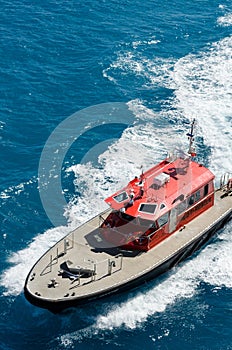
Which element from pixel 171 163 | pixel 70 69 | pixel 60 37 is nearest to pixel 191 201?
pixel 171 163

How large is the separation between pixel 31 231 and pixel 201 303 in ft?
49.6

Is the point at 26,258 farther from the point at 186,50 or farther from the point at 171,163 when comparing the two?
the point at 186,50

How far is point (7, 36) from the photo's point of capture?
74875 millimetres

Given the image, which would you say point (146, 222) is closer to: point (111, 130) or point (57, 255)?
point (57, 255)

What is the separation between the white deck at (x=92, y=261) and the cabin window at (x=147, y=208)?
295cm

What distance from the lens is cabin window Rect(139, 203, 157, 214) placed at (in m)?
45.4

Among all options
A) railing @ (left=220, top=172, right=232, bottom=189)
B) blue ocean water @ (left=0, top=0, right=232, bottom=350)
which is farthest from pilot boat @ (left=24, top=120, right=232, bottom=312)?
railing @ (left=220, top=172, right=232, bottom=189)

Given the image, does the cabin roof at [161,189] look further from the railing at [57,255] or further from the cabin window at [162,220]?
the railing at [57,255]

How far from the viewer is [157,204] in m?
45.8

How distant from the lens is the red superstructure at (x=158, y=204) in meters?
45.4

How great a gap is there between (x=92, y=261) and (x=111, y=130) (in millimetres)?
21215

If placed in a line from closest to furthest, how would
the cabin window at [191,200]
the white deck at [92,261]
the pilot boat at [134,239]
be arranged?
1. the white deck at [92,261]
2. the pilot boat at [134,239]
3. the cabin window at [191,200]

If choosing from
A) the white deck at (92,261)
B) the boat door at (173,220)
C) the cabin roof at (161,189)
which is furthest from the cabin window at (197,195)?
the boat door at (173,220)

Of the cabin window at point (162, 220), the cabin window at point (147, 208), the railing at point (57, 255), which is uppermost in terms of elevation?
the cabin window at point (147, 208)
